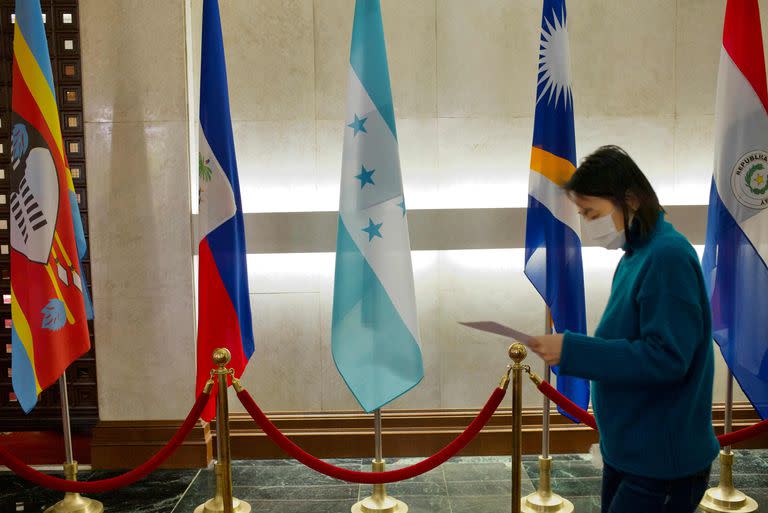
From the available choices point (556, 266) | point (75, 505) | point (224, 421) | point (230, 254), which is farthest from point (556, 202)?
point (75, 505)

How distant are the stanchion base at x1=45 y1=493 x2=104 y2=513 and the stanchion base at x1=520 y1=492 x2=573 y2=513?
7.95 feet

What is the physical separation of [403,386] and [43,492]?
93.6 inches

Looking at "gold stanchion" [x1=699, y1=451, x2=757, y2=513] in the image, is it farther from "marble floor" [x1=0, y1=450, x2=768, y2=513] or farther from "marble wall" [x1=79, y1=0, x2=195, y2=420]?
"marble wall" [x1=79, y1=0, x2=195, y2=420]

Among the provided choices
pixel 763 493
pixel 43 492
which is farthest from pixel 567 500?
pixel 43 492

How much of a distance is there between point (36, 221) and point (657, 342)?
10.3 feet

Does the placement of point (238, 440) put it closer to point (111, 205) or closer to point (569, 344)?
point (111, 205)

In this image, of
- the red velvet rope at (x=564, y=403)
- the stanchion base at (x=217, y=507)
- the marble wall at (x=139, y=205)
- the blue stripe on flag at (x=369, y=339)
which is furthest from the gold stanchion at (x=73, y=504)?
the red velvet rope at (x=564, y=403)

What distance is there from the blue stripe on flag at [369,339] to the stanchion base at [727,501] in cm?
183

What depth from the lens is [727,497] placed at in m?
3.57

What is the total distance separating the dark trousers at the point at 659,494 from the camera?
5.62 feet

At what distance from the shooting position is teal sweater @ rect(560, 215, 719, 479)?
1626 millimetres

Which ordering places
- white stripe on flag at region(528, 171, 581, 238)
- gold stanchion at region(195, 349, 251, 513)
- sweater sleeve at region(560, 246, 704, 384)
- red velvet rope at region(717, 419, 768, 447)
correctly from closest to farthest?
sweater sleeve at region(560, 246, 704, 384), gold stanchion at region(195, 349, 251, 513), red velvet rope at region(717, 419, 768, 447), white stripe on flag at region(528, 171, 581, 238)

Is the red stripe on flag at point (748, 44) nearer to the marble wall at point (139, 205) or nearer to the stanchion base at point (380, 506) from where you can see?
the stanchion base at point (380, 506)

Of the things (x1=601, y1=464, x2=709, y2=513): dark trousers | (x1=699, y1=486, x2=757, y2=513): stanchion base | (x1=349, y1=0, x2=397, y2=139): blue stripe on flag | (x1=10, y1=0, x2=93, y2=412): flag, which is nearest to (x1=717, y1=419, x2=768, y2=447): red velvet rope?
(x1=699, y1=486, x2=757, y2=513): stanchion base
